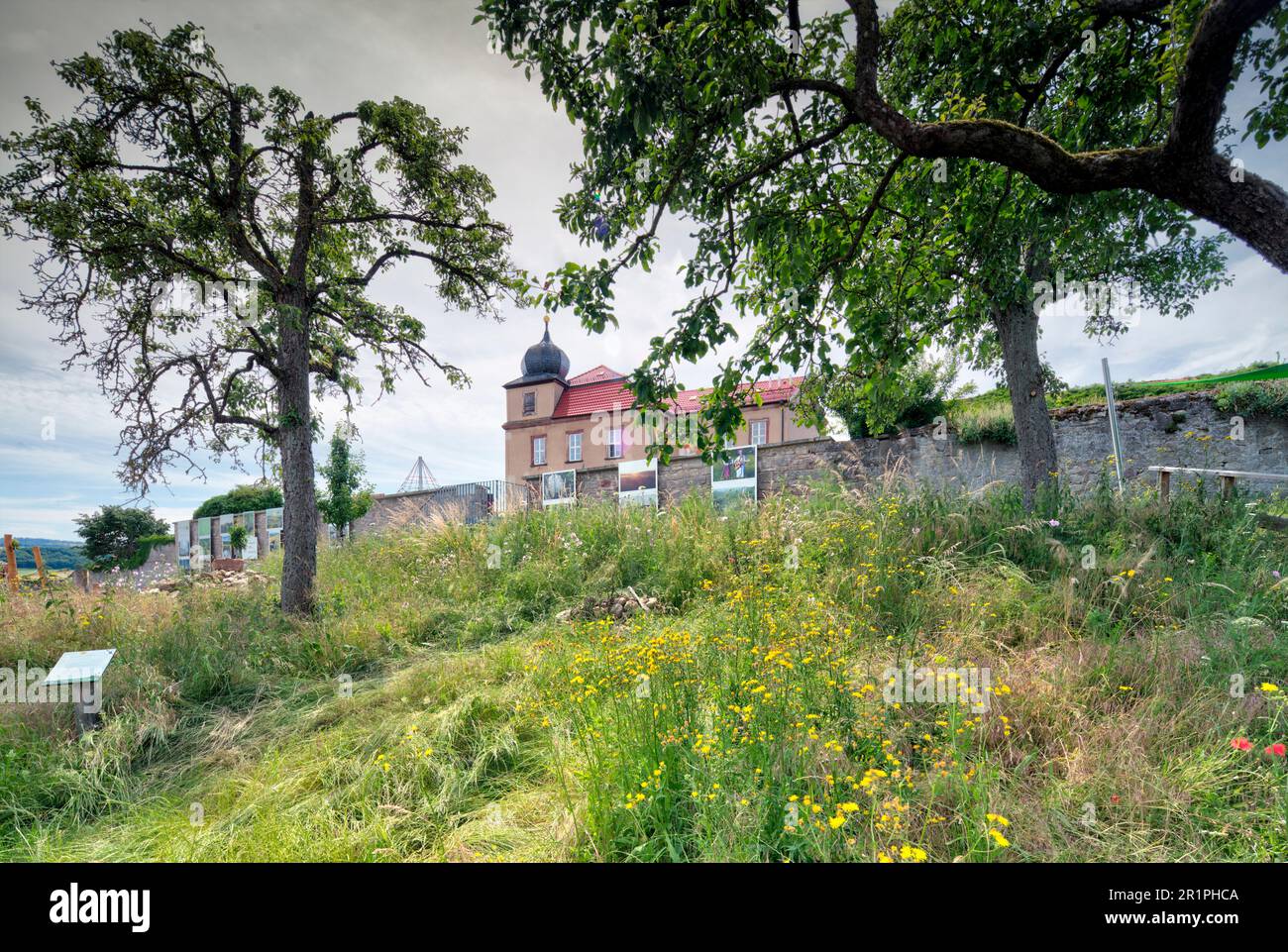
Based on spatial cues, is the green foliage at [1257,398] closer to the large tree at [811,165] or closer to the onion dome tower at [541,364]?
the large tree at [811,165]

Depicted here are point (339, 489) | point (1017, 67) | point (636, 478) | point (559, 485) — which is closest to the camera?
point (1017, 67)

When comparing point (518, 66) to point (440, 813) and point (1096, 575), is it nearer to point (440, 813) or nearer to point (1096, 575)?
point (440, 813)

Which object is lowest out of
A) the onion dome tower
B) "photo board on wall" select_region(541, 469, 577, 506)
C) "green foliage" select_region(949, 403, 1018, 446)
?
"photo board on wall" select_region(541, 469, 577, 506)

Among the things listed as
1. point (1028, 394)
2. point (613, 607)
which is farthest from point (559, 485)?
point (1028, 394)

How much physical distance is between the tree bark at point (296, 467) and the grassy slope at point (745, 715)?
669mm

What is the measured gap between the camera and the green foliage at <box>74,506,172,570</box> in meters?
20.2

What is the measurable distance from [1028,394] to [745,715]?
724 cm

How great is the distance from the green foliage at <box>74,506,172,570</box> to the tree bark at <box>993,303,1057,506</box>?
91.1 ft

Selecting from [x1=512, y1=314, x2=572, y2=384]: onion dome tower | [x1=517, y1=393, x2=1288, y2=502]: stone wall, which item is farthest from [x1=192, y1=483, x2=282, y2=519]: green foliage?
[x1=517, y1=393, x2=1288, y2=502]: stone wall

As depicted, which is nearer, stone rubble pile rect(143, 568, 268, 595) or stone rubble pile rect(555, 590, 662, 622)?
stone rubble pile rect(555, 590, 662, 622)

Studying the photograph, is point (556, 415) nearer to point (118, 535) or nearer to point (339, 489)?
point (339, 489)

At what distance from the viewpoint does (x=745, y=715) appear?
8.48 ft

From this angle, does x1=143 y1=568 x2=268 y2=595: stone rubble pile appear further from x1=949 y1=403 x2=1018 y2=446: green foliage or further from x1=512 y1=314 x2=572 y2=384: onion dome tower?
x1=512 y1=314 x2=572 y2=384: onion dome tower

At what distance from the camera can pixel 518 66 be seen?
3656mm
